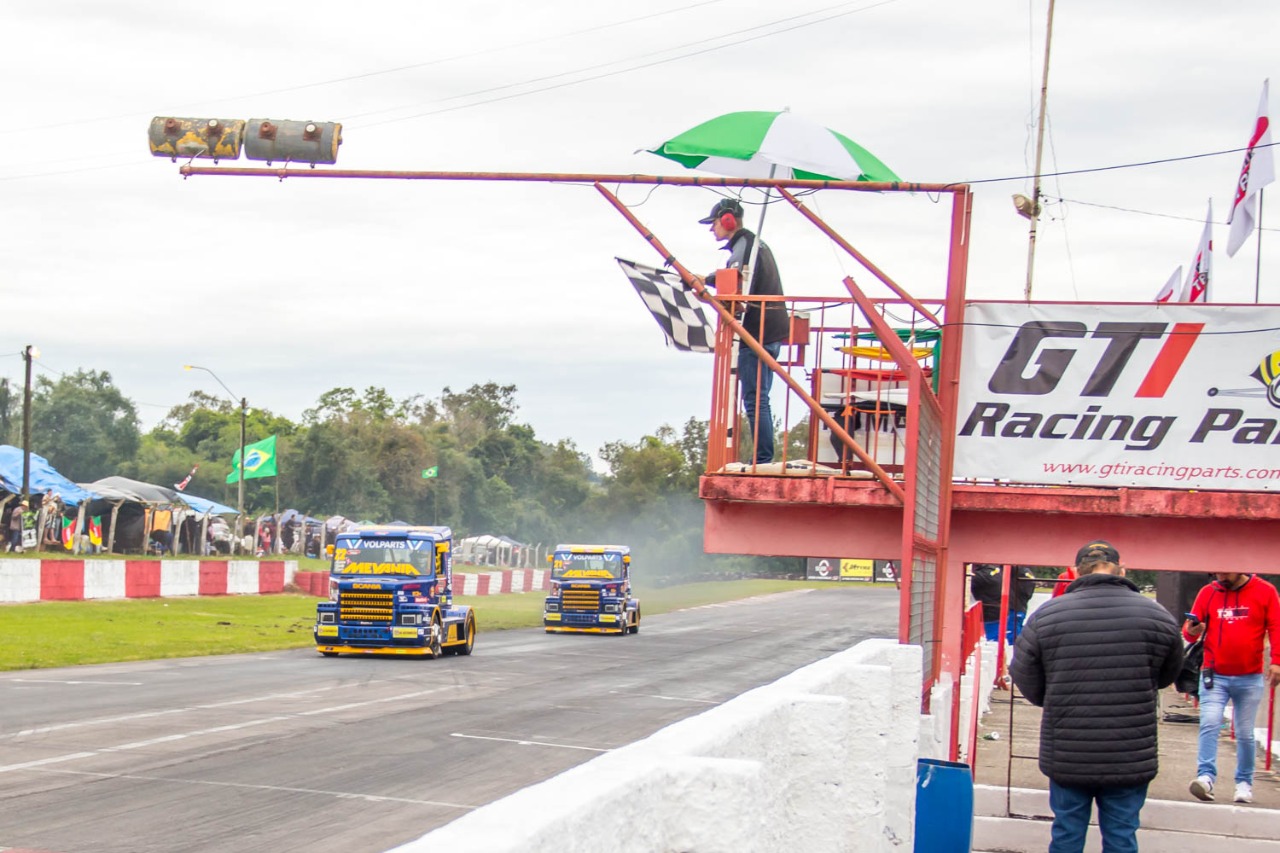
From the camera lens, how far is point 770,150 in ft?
35.9

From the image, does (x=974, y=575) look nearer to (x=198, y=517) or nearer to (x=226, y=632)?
(x=226, y=632)

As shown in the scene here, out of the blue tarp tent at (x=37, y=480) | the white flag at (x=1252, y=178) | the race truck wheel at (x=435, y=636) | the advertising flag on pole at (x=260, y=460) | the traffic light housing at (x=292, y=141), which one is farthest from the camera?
the advertising flag on pole at (x=260, y=460)

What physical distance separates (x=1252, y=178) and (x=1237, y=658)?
264 inches

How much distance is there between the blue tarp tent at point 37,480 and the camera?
150 ft

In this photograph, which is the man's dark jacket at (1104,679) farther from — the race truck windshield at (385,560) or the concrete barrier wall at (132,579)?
the concrete barrier wall at (132,579)

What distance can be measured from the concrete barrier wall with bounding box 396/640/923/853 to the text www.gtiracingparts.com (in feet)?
17.0

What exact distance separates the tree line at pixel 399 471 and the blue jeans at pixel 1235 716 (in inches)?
2757

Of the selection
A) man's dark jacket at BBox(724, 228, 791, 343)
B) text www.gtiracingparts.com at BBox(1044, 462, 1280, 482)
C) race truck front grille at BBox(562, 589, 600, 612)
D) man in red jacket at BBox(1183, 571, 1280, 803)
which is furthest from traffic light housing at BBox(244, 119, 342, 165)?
race truck front grille at BBox(562, 589, 600, 612)

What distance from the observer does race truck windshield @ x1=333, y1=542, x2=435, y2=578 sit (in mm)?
26016

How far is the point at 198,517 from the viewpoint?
53.8 meters

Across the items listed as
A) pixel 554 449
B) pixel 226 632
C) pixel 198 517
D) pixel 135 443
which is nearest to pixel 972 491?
pixel 226 632

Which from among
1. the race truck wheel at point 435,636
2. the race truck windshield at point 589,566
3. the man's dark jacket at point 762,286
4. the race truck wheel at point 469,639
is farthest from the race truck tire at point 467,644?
the man's dark jacket at point 762,286

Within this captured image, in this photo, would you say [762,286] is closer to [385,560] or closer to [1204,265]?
[1204,265]

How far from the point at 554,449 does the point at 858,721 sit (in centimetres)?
11433
